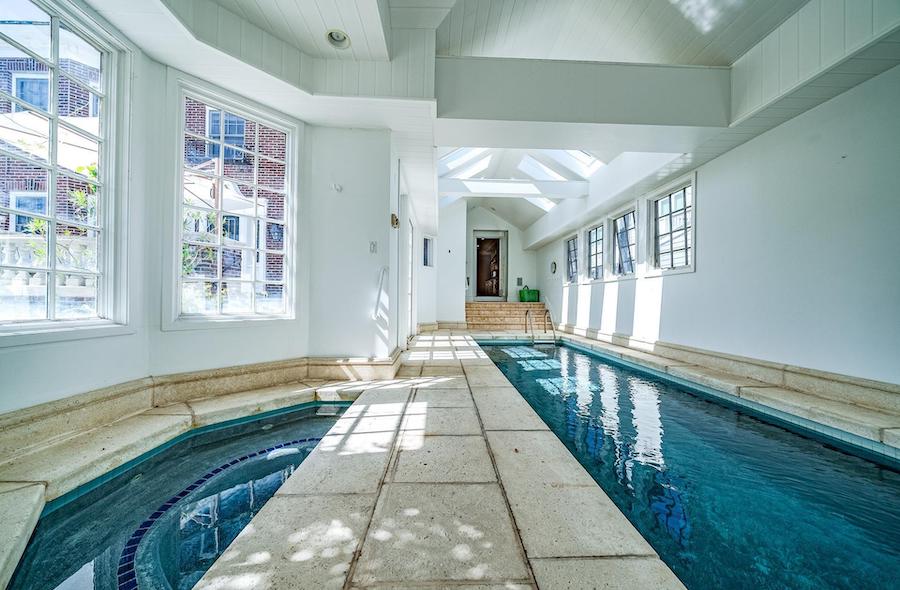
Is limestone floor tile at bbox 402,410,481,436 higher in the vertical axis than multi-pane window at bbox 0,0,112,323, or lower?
lower

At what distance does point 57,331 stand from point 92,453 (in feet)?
2.27

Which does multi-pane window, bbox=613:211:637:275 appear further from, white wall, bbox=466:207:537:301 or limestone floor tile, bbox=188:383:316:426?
limestone floor tile, bbox=188:383:316:426

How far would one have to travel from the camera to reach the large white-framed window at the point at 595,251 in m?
7.20

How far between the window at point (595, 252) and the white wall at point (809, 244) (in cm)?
270

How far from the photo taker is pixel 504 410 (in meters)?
2.50

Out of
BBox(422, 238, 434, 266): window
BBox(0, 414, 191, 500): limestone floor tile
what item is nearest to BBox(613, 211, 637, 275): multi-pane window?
BBox(422, 238, 434, 266): window

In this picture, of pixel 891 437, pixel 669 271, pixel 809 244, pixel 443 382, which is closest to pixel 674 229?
pixel 669 271

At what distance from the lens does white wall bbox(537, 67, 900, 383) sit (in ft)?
8.21

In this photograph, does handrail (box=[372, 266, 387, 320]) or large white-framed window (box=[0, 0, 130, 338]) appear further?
handrail (box=[372, 266, 387, 320])

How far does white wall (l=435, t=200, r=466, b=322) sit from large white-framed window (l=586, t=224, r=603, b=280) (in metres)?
3.22

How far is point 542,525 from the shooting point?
1.25 metres

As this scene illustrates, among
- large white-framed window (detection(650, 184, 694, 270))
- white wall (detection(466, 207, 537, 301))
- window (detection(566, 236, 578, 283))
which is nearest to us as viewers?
large white-framed window (detection(650, 184, 694, 270))

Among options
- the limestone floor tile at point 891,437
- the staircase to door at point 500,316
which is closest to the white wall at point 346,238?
the limestone floor tile at point 891,437

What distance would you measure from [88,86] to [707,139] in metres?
4.97
